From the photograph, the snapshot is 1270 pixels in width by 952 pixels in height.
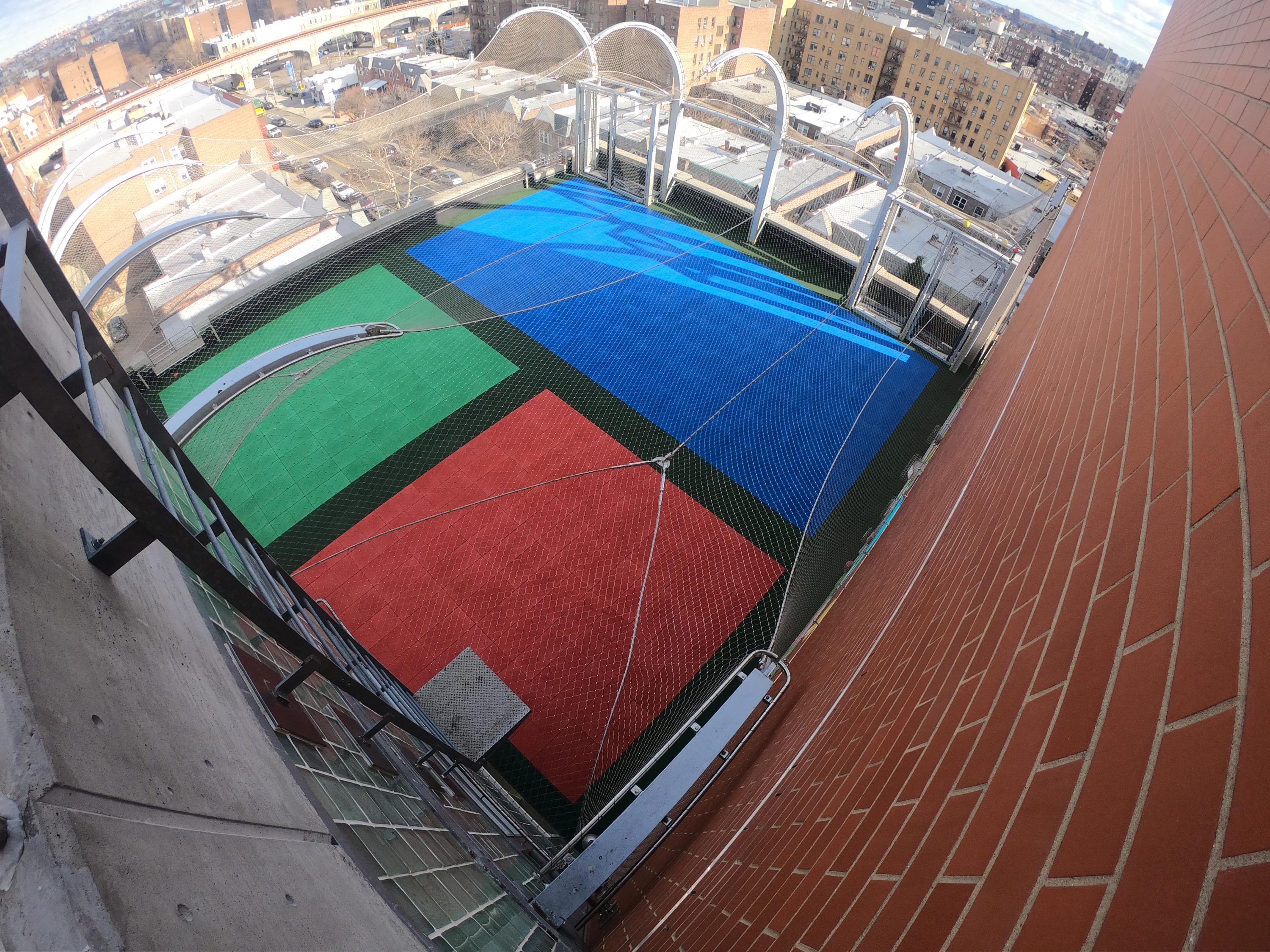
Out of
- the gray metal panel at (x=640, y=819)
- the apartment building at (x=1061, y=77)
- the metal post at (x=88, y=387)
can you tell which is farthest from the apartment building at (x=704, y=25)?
the apartment building at (x=1061, y=77)

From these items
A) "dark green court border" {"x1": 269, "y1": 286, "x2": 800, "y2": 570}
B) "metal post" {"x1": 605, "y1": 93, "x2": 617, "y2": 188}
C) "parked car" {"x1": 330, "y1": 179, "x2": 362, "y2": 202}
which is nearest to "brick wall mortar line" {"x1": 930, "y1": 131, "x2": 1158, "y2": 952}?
"dark green court border" {"x1": 269, "y1": 286, "x2": 800, "y2": 570}

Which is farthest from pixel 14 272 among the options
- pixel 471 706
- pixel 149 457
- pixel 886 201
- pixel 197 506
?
pixel 886 201

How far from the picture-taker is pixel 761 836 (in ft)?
4.03

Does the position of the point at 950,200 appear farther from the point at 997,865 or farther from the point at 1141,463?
the point at 997,865

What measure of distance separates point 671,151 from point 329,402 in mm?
4274

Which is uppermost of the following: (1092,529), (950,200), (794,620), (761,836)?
(1092,529)

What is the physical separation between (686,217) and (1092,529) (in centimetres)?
613

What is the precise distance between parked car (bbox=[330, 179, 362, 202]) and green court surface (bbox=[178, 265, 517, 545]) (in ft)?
2.46

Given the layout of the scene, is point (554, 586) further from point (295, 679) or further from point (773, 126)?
point (773, 126)

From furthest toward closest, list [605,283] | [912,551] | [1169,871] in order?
[605,283], [912,551], [1169,871]

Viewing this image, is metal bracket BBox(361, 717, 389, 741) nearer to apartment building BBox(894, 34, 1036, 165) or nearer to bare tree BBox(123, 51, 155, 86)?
bare tree BBox(123, 51, 155, 86)

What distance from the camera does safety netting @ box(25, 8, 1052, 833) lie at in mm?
3225

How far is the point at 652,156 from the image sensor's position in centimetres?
600

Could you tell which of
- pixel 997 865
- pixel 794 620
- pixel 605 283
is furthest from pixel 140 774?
pixel 605 283
